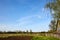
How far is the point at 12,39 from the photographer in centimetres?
2778

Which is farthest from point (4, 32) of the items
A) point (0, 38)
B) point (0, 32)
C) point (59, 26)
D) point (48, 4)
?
point (59, 26)

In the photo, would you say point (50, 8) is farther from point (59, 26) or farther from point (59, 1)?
point (59, 26)

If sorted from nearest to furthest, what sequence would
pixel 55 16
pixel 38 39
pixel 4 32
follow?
pixel 38 39, pixel 4 32, pixel 55 16

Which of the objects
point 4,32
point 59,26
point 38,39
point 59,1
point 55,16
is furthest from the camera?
point 59,26

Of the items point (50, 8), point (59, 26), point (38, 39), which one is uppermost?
point (50, 8)

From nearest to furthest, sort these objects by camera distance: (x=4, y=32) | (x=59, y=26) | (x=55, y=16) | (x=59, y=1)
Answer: (x=4, y=32), (x=59, y=1), (x=55, y=16), (x=59, y=26)

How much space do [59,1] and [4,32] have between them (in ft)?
46.1

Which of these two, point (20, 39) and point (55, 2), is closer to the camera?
point (20, 39)

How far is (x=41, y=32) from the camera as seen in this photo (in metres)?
38.5

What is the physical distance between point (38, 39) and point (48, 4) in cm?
1347

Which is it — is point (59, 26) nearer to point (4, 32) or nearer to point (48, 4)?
point (48, 4)

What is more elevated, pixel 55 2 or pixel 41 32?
pixel 55 2

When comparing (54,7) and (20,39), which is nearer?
(20,39)

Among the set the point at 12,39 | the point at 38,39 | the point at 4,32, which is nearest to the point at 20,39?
the point at 12,39
